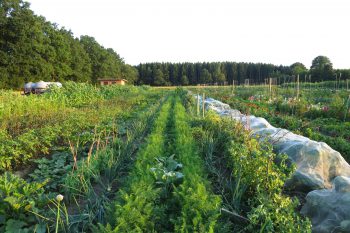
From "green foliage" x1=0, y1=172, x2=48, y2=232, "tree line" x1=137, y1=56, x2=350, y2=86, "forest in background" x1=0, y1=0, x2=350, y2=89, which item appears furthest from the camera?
"tree line" x1=137, y1=56, x2=350, y2=86

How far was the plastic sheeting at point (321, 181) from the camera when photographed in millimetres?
2805

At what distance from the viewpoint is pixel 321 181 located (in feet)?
12.1

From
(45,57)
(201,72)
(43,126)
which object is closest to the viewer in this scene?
(43,126)

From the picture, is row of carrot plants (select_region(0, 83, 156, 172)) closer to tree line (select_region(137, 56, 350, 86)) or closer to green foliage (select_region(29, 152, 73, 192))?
green foliage (select_region(29, 152, 73, 192))

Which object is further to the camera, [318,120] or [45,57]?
[45,57]

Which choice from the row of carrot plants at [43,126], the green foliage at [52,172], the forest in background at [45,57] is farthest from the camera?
the forest in background at [45,57]

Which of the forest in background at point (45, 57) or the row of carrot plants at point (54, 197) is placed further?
the forest in background at point (45, 57)

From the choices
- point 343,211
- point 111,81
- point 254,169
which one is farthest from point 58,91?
point 111,81

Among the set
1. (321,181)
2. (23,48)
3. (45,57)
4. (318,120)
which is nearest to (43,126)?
(321,181)

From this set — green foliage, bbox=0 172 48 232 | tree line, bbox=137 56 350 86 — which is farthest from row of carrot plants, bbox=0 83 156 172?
tree line, bbox=137 56 350 86

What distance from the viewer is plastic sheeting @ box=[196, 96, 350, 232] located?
9.20 ft

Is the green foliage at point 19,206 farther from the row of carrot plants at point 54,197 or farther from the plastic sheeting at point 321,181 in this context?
the plastic sheeting at point 321,181

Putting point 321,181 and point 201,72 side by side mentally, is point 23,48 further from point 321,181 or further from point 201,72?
point 201,72

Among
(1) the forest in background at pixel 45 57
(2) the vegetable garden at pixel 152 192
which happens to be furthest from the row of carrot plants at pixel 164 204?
(1) the forest in background at pixel 45 57
